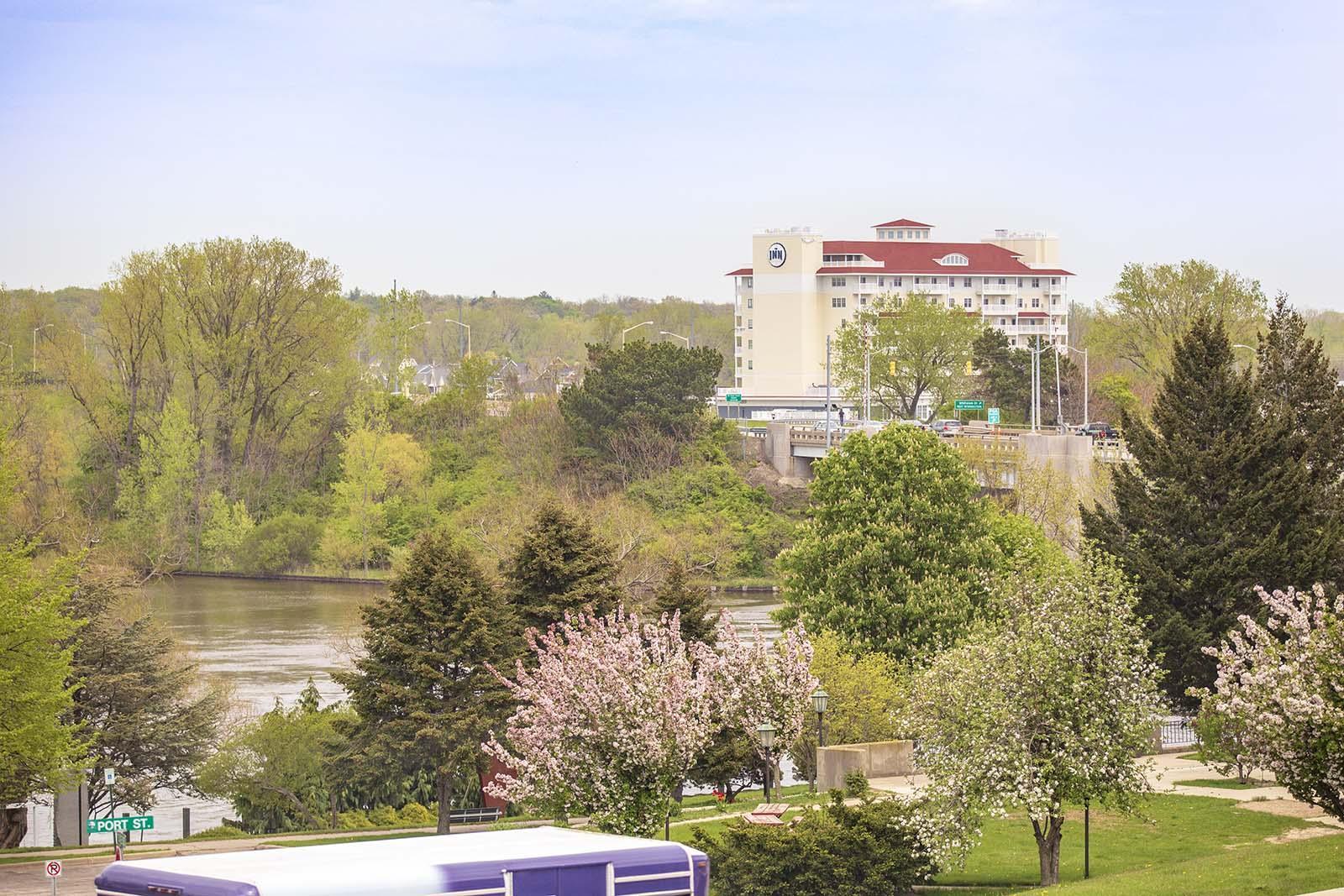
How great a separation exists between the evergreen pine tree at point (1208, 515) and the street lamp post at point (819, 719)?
30.5ft

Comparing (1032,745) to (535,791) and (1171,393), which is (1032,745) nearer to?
(535,791)

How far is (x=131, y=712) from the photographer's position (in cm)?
4438

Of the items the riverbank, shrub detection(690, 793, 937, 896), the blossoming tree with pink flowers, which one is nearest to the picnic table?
shrub detection(690, 793, 937, 896)

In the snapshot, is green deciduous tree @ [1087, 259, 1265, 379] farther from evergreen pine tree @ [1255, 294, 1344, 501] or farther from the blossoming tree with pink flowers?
the blossoming tree with pink flowers

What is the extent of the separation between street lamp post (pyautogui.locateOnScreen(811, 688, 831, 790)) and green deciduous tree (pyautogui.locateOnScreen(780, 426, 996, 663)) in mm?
5479

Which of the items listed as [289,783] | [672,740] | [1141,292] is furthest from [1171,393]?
[1141,292]

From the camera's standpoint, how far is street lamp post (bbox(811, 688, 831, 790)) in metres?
35.0

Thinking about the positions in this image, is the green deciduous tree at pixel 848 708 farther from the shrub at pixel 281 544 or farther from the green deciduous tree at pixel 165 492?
the green deciduous tree at pixel 165 492

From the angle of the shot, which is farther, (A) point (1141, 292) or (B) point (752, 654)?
(A) point (1141, 292)

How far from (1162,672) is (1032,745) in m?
3.20

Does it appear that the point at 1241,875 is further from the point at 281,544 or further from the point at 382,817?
the point at 281,544

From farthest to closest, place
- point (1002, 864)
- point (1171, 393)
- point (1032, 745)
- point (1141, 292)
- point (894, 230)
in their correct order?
→ point (894, 230)
point (1141, 292)
point (1171, 393)
point (1002, 864)
point (1032, 745)

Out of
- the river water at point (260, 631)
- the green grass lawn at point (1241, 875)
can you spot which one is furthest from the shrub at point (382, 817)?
the green grass lawn at point (1241, 875)

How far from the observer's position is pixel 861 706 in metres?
41.4
